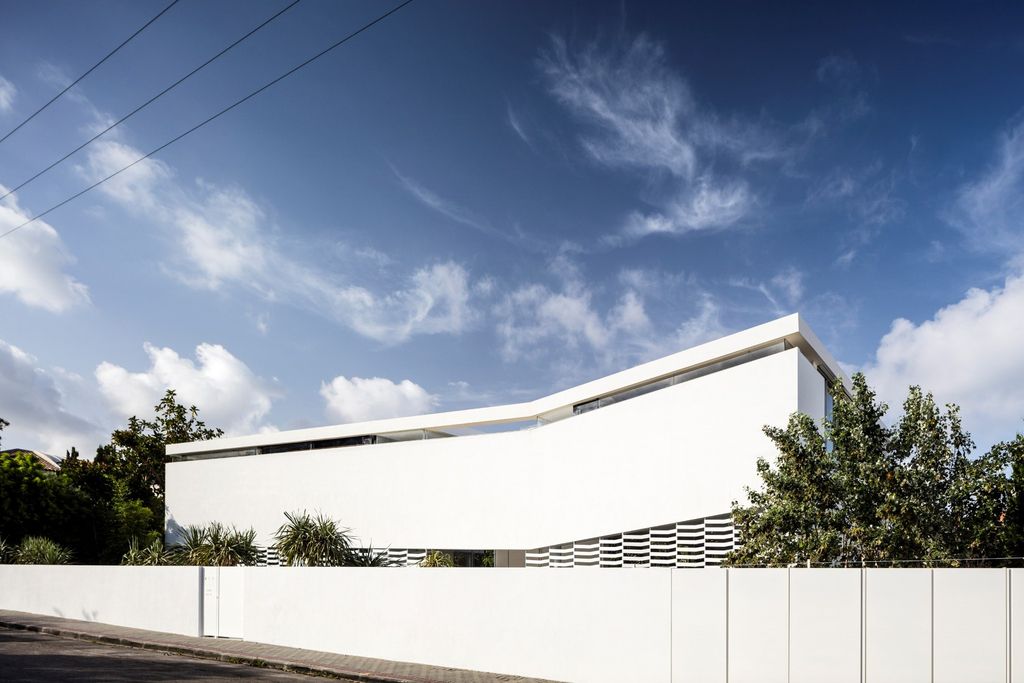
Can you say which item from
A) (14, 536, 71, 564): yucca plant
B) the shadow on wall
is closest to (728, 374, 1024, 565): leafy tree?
(14, 536, 71, 564): yucca plant

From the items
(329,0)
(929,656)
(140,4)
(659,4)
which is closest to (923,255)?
(659,4)

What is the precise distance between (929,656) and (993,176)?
10756 mm

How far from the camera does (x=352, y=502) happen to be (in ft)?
95.4

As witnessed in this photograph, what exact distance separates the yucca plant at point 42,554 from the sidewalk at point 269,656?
17.7 ft

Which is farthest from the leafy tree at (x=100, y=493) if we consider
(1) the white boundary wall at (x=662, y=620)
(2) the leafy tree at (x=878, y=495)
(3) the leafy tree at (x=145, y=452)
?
(2) the leafy tree at (x=878, y=495)

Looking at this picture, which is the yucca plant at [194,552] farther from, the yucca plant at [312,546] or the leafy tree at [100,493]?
the leafy tree at [100,493]

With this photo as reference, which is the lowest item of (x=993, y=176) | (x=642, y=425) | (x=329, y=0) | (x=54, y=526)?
(x=54, y=526)

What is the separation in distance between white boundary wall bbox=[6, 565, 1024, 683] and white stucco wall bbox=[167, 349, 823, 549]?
5.77m

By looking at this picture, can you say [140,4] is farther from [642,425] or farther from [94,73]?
[642,425]

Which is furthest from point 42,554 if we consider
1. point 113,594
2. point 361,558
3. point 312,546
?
point 361,558

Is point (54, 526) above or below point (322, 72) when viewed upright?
below

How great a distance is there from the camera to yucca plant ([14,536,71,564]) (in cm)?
2873

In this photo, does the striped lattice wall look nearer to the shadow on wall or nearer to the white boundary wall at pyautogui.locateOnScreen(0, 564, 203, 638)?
the white boundary wall at pyautogui.locateOnScreen(0, 564, 203, 638)

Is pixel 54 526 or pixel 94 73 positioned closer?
pixel 94 73
